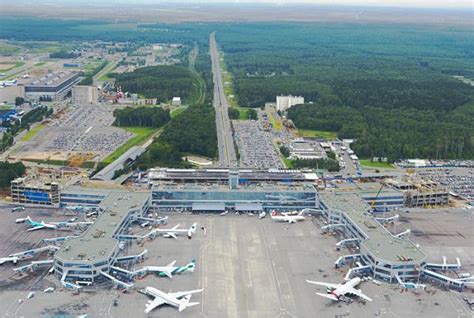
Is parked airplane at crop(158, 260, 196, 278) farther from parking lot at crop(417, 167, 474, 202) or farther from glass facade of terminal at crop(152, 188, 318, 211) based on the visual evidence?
parking lot at crop(417, 167, 474, 202)

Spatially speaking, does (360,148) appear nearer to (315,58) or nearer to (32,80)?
(32,80)

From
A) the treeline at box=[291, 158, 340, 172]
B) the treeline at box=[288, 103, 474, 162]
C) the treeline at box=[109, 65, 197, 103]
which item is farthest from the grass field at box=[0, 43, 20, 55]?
the treeline at box=[291, 158, 340, 172]

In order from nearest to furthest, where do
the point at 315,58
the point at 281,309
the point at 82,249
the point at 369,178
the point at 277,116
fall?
the point at 281,309 < the point at 82,249 < the point at 369,178 < the point at 277,116 < the point at 315,58

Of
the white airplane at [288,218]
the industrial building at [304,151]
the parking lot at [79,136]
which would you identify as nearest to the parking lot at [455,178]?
the industrial building at [304,151]

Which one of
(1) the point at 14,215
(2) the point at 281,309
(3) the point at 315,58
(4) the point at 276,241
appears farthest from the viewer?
(3) the point at 315,58

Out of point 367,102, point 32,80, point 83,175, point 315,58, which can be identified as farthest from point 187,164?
point 315,58
